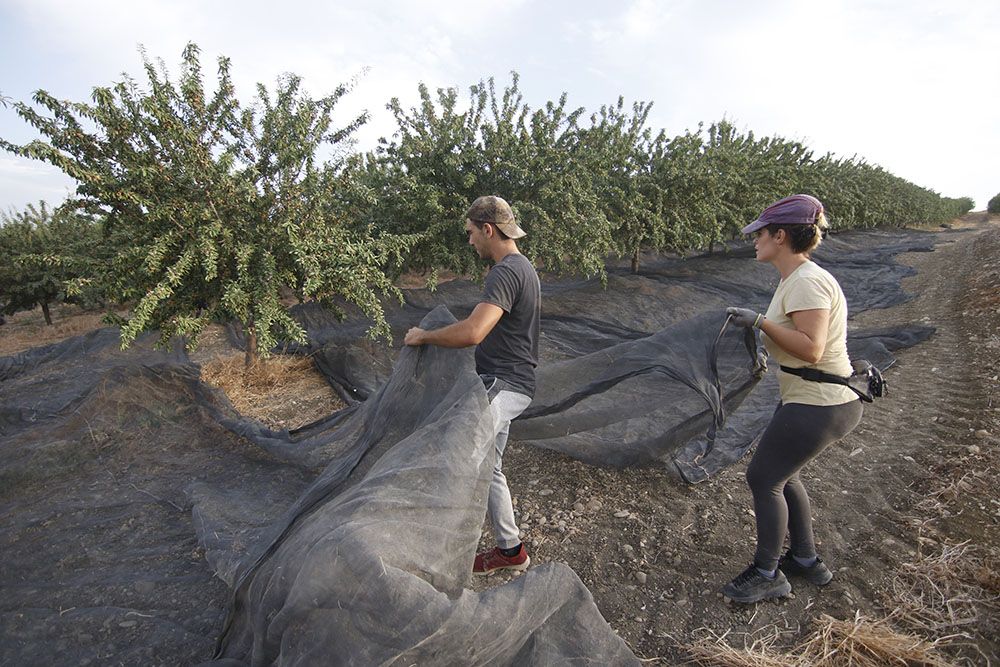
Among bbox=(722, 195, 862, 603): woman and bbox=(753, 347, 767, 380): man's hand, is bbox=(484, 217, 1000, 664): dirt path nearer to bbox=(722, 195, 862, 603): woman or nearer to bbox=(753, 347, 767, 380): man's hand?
bbox=(722, 195, 862, 603): woman

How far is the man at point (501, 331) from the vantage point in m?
2.08

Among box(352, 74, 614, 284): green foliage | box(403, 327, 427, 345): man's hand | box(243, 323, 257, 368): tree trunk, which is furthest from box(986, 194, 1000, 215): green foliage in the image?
box(403, 327, 427, 345): man's hand

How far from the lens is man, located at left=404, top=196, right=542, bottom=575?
2.08 metres

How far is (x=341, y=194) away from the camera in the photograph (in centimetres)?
Answer: 572

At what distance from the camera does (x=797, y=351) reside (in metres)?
1.83

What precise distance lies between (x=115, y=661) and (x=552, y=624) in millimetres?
1677

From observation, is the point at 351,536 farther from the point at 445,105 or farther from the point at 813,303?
the point at 445,105

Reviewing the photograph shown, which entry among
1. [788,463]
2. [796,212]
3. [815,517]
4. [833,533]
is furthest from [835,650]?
[796,212]

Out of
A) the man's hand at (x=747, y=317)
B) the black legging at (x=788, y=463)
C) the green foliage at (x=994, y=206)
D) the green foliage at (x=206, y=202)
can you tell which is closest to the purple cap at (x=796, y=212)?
the man's hand at (x=747, y=317)

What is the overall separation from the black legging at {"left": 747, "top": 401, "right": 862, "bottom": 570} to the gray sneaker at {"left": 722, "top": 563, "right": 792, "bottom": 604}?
56mm

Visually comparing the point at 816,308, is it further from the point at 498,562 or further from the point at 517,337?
the point at 498,562

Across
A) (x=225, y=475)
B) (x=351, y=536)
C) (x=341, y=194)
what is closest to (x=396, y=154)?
(x=341, y=194)

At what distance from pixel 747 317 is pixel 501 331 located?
1051mm

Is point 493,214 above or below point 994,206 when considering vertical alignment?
above
